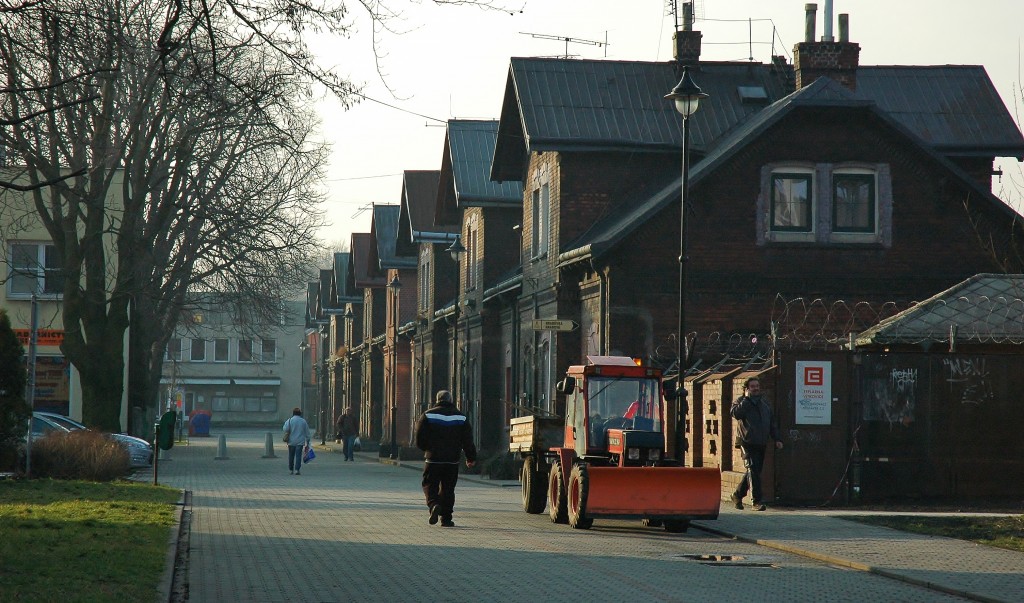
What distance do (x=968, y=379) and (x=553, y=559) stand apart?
1006 cm

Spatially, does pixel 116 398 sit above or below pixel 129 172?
below

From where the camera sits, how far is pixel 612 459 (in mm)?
17875

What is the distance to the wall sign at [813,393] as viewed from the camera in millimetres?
21453

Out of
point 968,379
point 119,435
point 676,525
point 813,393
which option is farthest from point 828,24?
point 119,435

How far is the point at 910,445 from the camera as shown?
21406 millimetres

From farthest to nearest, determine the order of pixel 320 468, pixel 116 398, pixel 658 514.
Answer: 1. pixel 320 468
2. pixel 116 398
3. pixel 658 514

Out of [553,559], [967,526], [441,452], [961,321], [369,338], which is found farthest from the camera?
[369,338]

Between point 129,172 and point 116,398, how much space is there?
557cm

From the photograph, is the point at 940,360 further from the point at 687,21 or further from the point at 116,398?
the point at 116,398

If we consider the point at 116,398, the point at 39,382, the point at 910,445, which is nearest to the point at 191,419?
the point at 39,382

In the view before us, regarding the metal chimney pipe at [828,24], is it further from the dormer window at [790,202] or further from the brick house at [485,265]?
the brick house at [485,265]

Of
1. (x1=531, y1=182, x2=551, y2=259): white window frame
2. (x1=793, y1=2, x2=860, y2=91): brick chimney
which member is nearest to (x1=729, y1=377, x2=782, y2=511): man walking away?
(x1=531, y1=182, x2=551, y2=259): white window frame

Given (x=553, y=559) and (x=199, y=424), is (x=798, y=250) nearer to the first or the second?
(x=553, y=559)

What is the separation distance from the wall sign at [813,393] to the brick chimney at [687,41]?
14369 mm
